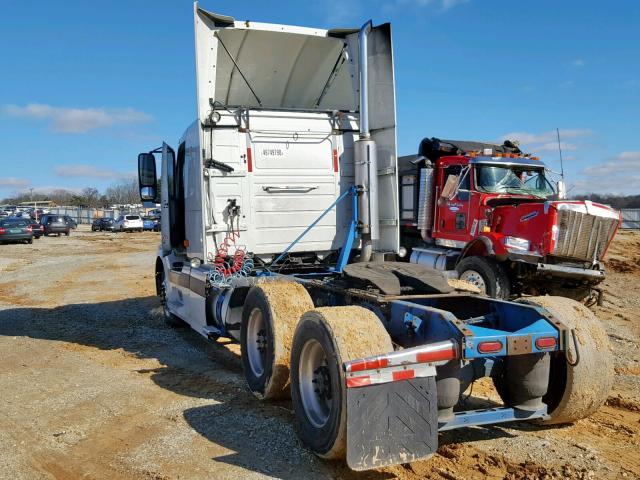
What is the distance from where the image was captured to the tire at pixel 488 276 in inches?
407

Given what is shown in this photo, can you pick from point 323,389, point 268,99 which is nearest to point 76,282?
point 268,99

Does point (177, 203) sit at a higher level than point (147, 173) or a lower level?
lower

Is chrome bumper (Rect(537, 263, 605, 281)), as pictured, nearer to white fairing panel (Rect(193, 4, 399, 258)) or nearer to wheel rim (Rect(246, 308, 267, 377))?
white fairing panel (Rect(193, 4, 399, 258))

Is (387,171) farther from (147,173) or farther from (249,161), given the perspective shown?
(147,173)

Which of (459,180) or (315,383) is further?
(459,180)

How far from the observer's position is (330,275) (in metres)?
7.04

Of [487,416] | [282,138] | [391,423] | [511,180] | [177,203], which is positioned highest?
[282,138]

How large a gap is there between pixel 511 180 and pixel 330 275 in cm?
631

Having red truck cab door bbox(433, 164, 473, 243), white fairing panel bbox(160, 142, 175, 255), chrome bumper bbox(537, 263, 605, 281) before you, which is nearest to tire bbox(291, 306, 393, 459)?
white fairing panel bbox(160, 142, 175, 255)

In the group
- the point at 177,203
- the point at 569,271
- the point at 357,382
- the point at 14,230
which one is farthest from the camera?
the point at 14,230

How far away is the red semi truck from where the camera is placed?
9.92 m

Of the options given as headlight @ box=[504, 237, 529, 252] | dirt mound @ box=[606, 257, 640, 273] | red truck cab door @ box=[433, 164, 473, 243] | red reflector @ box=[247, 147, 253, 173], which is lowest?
dirt mound @ box=[606, 257, 640, 273]

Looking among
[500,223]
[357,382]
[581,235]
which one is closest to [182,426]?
[357,382]

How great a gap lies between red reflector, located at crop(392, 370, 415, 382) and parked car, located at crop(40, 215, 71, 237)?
45.3 metres
